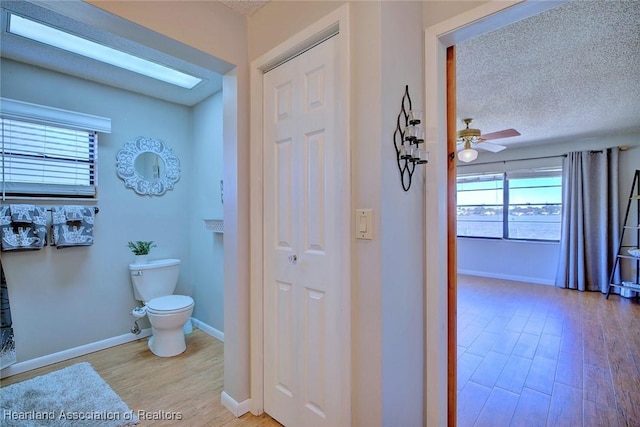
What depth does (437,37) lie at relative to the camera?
1.33 m

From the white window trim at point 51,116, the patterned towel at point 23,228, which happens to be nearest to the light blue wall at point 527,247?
the white window trim at point 51,116

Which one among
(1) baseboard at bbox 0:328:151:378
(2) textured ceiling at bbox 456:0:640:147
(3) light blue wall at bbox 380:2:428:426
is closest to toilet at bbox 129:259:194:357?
(1) baseboard at bbox 0:328:151:378

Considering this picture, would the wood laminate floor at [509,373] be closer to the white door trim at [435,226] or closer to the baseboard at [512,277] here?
the white door trim at [435,226]

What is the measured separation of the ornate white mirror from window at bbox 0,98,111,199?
0.22 m

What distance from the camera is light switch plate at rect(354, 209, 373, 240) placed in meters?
1.17

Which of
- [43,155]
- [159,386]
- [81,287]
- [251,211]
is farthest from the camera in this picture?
[81,287]

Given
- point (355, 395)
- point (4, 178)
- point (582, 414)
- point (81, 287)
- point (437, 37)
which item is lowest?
point (582, 414)

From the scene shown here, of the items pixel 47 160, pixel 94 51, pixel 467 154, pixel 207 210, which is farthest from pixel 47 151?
pixel 467 154

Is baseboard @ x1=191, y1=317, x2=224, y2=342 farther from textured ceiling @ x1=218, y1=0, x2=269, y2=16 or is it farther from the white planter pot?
textured ceiling @ x1=218, y1=0, x2=269, y2=16

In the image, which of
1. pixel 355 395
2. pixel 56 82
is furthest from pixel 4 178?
pixel 355 395

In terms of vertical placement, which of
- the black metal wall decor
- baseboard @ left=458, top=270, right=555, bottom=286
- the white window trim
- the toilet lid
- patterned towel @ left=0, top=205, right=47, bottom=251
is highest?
the white window trim

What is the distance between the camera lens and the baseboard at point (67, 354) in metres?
Result: 2.13

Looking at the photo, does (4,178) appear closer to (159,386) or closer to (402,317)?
(159,386)

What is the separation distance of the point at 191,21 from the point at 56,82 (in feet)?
5.51
